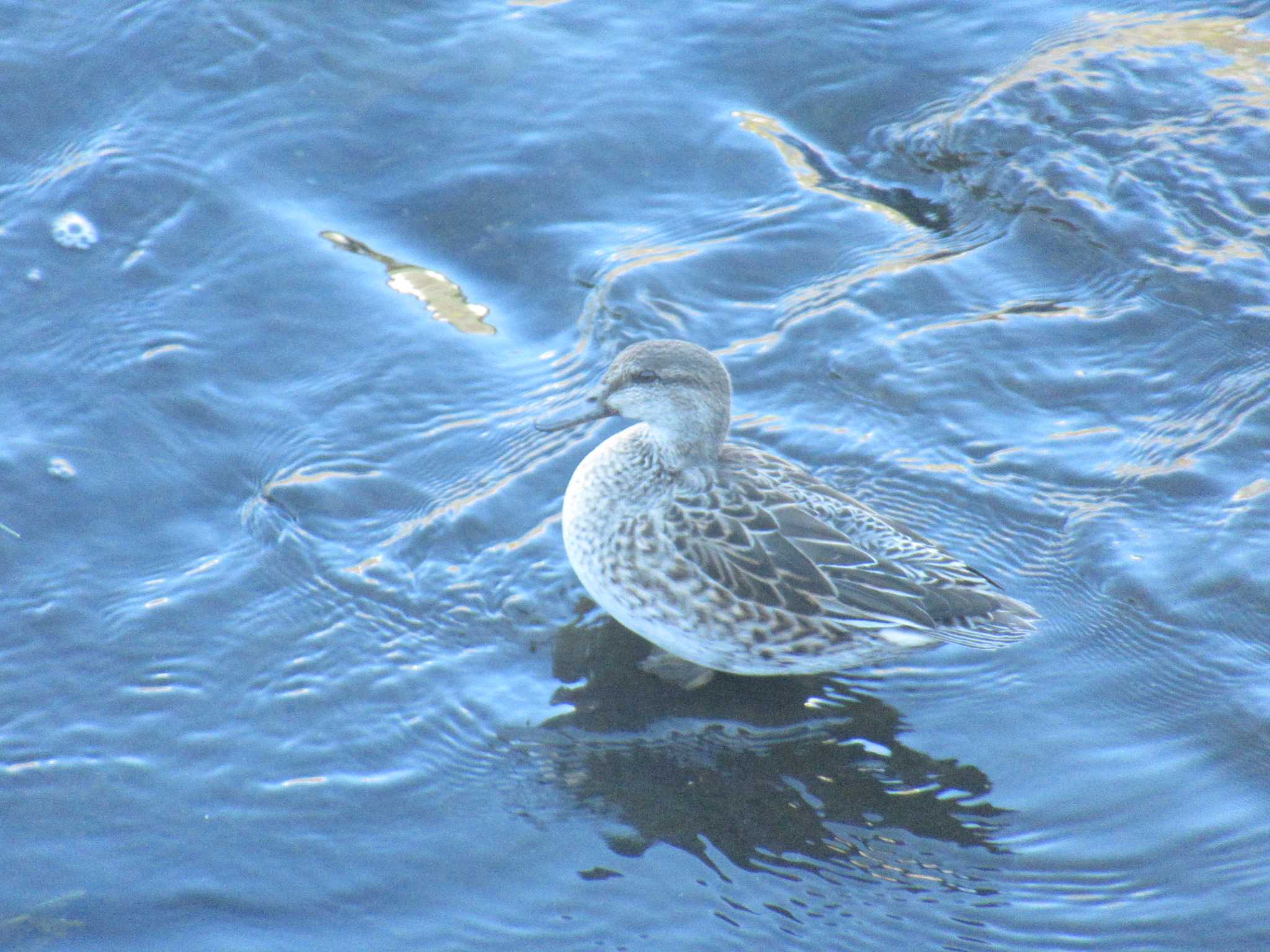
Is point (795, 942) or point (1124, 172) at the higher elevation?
point (1124, 172)

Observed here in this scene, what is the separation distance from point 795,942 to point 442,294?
13.6 ft

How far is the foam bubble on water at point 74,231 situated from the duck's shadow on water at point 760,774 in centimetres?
362

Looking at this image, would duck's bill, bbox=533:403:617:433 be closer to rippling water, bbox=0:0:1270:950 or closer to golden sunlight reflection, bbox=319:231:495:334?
rippling water, bbox=0:0:1270:950

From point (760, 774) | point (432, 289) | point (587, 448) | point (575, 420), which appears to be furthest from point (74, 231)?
point (760, 774)

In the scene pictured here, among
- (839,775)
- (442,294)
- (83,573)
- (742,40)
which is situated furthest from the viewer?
(742,40)

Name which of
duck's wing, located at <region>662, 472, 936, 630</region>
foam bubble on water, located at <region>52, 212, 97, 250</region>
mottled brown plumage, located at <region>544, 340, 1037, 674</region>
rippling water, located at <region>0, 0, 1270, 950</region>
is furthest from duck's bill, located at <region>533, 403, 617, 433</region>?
foam bubble on water, located at <region>52, 212, 97, 250</region>

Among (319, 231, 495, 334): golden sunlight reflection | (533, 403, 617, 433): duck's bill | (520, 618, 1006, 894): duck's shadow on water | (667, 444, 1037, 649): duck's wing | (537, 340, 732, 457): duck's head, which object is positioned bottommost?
(520, 618, 1006, 894): duck's shadow on water

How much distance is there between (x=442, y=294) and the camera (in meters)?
7.52

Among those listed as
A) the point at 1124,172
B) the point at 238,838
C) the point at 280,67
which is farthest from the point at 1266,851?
the point at 280,67

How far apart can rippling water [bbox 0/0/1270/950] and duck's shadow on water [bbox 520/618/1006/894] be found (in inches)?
0.8

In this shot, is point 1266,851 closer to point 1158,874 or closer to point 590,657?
point 1158,874

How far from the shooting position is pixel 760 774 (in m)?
5.36

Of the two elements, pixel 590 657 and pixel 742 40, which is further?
pixel 742 40

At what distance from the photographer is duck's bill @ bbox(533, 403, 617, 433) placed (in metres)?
6.23
